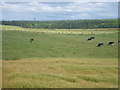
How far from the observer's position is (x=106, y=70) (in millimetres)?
3002

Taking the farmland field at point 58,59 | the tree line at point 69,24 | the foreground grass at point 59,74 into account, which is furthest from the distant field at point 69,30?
the foreground grass at point 59,74

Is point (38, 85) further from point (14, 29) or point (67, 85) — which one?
point (14, 29)

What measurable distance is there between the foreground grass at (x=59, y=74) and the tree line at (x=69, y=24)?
5.79ft

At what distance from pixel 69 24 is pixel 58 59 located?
211 cm

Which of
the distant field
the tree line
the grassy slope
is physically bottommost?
the grassy slope

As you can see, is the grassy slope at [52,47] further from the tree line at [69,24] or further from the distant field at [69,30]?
the tree line at [69,24]

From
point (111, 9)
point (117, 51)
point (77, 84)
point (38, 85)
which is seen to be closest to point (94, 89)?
point (77, 84)

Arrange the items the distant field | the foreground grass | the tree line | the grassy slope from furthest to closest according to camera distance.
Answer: the distant field < the tree line < the grassy slope < the foreground grass

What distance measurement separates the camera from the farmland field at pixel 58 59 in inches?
101

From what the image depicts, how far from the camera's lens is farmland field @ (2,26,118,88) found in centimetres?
256

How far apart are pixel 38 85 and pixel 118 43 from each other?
298 cm

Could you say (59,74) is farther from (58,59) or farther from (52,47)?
(52,47)

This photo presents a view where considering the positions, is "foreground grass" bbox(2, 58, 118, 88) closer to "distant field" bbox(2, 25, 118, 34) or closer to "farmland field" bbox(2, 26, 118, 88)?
"farmland field" bbox(2, 26, 118, 88)

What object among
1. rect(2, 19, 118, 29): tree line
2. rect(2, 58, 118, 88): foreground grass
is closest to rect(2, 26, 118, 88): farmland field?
rect(2, 58, 118, 88): foreground grass
